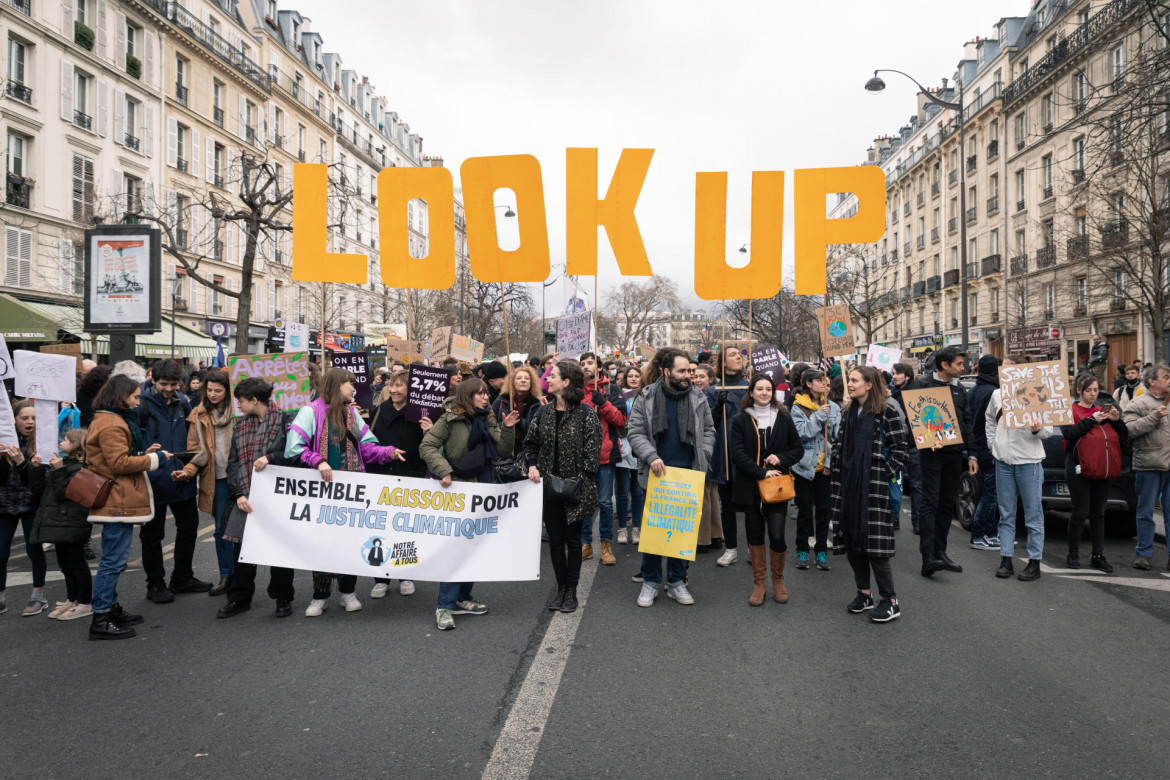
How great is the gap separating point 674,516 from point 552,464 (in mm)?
985

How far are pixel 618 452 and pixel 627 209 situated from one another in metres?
2.55

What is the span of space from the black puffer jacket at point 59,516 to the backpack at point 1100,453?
7972 mm

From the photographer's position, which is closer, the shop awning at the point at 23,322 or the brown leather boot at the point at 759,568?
the brown leather boot at the point at 759,568

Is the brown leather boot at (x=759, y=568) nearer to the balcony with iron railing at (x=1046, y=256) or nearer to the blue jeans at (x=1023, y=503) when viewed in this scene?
the blue jeans at (x=1023, y=503)

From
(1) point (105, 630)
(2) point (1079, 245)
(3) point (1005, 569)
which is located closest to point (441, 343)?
(1) point (105, 630)

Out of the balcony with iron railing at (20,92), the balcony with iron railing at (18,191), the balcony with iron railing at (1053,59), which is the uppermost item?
the balcony with iron railing at (1053,59)

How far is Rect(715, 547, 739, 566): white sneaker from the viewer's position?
22.8 feet

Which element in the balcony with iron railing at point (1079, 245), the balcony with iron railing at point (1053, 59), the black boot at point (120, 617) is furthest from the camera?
the balcony with iron railing at point (1053, 59)

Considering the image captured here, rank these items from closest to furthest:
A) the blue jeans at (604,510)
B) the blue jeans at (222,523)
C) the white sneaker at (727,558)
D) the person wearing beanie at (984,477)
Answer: the blue jeans at (222,523), the white sneaker at (727,558), the blue jeans at (604,510), the person wearing beanie at (984,477)

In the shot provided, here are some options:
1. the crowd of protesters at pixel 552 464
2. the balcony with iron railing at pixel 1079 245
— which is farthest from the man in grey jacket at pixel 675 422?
the balcony with iron railing at pixel 1079 245

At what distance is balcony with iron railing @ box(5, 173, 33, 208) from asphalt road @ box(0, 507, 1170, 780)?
24.9 metres

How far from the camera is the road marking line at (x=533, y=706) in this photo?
130 inches

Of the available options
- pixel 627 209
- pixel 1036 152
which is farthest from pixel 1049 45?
pixel 627 209

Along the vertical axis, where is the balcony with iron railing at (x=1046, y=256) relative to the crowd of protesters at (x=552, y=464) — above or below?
above
